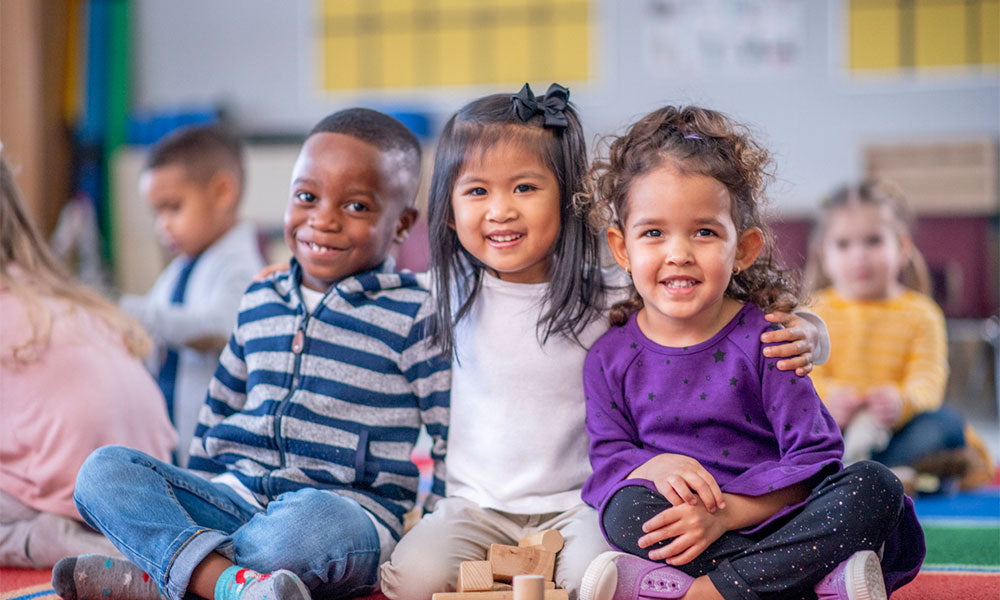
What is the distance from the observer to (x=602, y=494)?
1181 millimetres

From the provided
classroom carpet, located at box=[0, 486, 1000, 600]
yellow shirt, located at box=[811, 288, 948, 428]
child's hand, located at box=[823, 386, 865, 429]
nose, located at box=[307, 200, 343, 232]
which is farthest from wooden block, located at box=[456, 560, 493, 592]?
yellow shirt, located at box=[811, 288, 948, 428]

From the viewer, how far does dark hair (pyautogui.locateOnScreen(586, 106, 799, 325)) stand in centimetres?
119

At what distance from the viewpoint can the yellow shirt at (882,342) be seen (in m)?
2.19

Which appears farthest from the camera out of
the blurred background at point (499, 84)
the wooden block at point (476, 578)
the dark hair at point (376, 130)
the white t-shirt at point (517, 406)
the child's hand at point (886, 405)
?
the blurred background at point (499, 84)

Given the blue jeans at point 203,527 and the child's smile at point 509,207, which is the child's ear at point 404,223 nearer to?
the child's smile at point 509,207

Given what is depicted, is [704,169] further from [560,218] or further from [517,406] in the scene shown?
[517,406]

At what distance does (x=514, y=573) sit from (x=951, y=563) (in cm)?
75

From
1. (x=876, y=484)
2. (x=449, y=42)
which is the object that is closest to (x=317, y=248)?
(x=876, y=484)

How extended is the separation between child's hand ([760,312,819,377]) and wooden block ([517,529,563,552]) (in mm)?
345

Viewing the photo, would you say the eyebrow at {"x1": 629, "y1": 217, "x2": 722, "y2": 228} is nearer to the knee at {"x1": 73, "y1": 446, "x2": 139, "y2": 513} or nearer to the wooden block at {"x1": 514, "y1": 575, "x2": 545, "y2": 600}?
the wooden block at {"x1": 514, "y1": 575, "x2": 545, "y2": 600}

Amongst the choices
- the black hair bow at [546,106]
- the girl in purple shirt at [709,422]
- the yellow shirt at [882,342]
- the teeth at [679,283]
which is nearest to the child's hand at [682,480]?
the girl in purple shirt at [709,422]

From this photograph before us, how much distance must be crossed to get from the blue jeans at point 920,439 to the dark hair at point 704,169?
1048 millimetres

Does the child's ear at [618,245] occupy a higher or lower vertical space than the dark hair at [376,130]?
lower

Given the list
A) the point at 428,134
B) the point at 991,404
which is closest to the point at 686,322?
the point at 991,404
